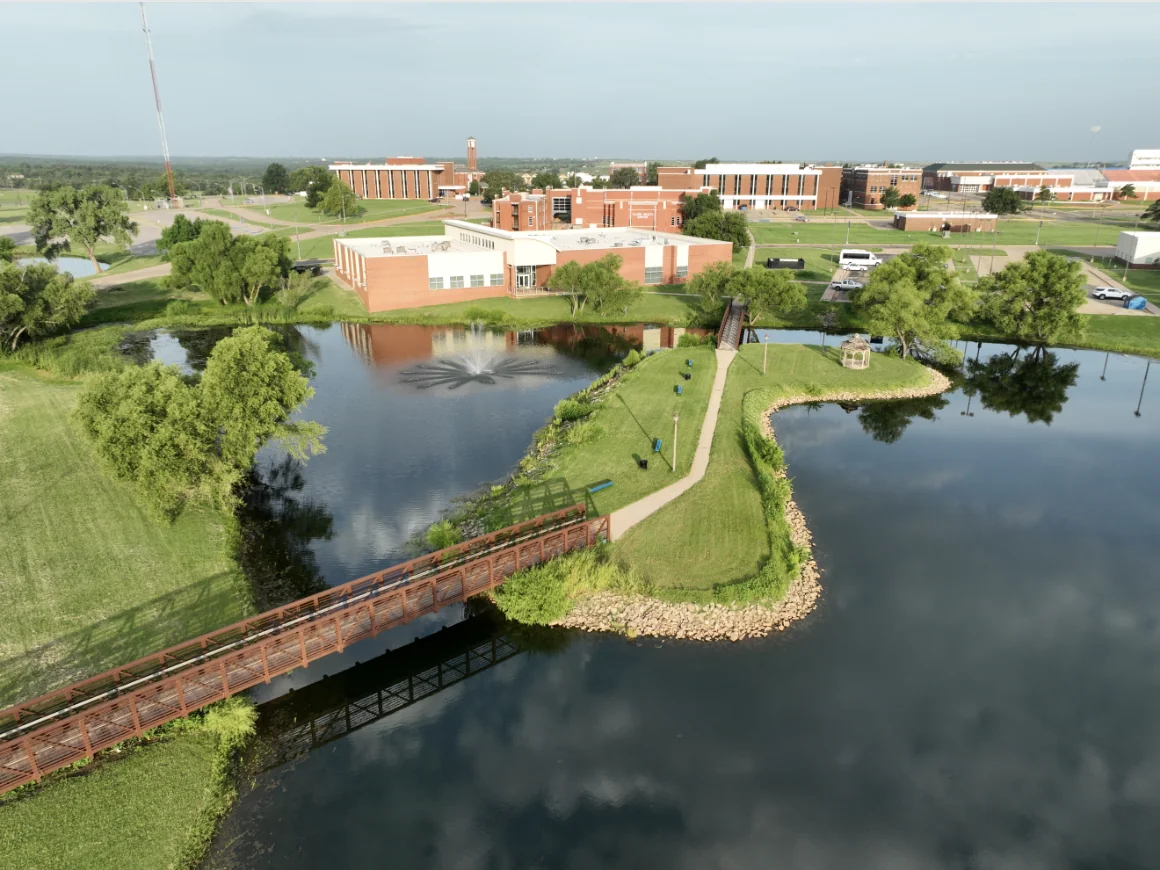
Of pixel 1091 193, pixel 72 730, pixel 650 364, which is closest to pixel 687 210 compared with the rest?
pixel 650 364

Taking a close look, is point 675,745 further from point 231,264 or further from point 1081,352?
point 231,264

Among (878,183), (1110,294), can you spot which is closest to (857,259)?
(1110,294)

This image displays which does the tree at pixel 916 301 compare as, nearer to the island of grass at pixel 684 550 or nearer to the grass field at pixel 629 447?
the grass field at pixel 629 447

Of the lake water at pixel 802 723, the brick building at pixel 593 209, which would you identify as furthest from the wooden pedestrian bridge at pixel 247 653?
the brick building at pixel 593 209

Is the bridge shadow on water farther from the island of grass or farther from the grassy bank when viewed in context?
the grassy bank

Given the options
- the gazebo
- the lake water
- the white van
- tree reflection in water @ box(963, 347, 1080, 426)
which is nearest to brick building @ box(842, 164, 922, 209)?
the white van
